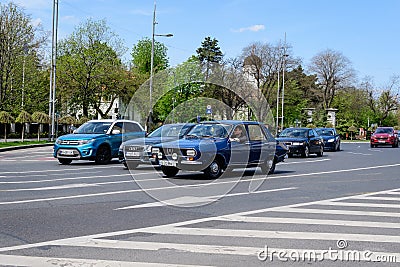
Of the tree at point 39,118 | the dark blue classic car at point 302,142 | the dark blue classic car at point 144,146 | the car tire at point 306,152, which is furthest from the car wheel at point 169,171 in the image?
the tree at point 39,118

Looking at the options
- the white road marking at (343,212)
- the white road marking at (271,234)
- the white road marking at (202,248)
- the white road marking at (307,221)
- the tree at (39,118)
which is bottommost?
the white road marking at (202,248)

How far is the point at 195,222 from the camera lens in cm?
891

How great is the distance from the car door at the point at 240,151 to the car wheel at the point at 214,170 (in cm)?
44

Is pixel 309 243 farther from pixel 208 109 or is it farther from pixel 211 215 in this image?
pixel 208 109

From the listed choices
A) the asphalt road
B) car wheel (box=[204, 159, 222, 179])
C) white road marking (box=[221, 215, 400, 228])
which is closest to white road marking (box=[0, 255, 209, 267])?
the asphalt road

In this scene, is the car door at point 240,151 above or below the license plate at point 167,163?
above

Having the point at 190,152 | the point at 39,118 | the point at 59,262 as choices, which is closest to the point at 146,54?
the point at 39,118

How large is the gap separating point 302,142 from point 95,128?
36.8 ft

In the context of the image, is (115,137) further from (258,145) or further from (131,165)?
(258,145)

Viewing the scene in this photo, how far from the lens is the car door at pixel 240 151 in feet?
51.2

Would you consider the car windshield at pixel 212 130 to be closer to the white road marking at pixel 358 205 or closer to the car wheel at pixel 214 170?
the car wheel at pixel 214 170

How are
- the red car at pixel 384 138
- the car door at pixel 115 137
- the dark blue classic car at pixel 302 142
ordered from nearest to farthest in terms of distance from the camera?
1. the car door at pixel 115 137
2. the dark blue classic car at pixel 302 142
3. the red car at pixel 384 138

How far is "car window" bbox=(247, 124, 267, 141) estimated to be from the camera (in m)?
16.3

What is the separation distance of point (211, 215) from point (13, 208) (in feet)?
11.4
